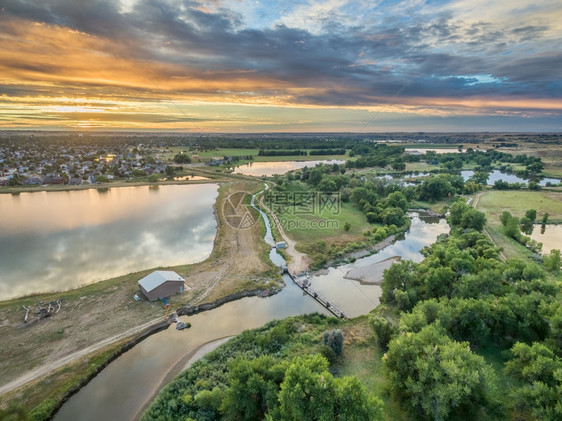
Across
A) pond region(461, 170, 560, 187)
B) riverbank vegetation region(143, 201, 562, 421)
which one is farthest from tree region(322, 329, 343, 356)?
pond region(461, 170, 560, 187)

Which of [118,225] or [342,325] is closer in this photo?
[342,325]

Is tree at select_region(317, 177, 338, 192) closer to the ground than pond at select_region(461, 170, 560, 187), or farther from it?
farther from it

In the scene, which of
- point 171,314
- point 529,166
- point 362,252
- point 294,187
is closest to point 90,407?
point 171,314

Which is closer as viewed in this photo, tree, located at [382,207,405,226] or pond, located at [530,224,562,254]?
pond, located at [530,224,562,254]

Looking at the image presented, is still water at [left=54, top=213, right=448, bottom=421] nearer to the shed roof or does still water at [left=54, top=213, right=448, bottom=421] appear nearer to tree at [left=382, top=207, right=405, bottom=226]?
the shed roof

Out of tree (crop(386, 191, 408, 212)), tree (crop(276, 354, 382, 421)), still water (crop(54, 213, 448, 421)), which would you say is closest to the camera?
tree (crop(276, 354, 382, 421))

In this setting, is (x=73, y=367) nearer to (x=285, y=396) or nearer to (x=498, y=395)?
(x=285, y=396)

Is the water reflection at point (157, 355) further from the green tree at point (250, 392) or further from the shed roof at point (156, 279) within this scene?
the green tree at point (250, 392)
